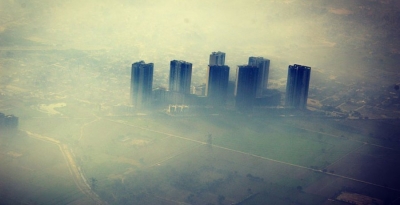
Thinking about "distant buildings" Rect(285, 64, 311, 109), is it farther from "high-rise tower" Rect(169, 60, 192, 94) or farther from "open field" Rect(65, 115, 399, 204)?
"high-rise tower" Rect(169, 60, 192, 94)

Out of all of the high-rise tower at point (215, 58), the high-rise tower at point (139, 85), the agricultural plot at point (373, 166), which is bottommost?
the agricultural plot at point (373, 166)

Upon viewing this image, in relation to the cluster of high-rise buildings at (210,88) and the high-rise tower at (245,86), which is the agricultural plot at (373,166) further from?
the high-rise tower at (245,86)

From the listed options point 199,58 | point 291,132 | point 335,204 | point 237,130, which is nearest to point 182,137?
point 237,130

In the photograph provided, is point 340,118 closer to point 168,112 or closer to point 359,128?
point 359,128

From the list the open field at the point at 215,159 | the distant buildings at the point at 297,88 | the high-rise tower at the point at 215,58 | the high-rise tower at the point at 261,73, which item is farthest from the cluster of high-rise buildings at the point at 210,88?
the high-rise tower at the point at 215,58

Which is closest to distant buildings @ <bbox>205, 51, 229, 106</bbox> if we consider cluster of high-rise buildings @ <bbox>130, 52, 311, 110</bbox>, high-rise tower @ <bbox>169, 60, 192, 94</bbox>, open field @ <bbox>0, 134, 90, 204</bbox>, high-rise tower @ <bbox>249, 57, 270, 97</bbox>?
cluster of high-rise buildings @ <bbox>130, 52, 311, 110</bbox>

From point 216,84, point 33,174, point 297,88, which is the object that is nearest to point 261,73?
point 297,88
